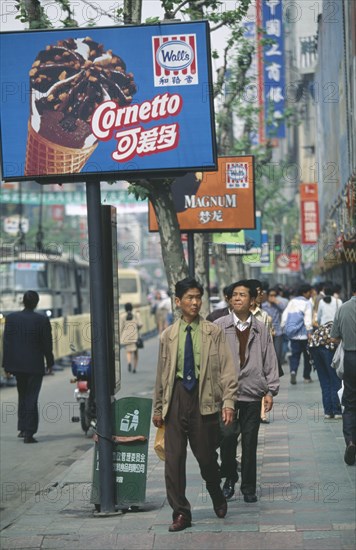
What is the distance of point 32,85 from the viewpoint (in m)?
10.6

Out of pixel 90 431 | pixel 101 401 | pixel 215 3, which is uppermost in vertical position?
pixel 215 3

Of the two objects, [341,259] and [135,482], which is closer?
[135,482]

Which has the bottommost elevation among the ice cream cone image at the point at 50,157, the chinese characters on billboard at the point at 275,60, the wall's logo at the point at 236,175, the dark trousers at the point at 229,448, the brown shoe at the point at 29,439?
the brown shoe at the point at 29,439

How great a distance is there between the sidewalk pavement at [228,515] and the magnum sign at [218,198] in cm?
746

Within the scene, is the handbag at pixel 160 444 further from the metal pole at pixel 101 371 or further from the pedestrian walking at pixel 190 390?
the metal pole at pixel 101 371

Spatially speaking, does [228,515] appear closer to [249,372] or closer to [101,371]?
[249,372]

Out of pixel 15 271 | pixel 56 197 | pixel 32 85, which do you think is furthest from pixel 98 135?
pixel 56 197

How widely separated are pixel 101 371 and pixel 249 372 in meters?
1.20

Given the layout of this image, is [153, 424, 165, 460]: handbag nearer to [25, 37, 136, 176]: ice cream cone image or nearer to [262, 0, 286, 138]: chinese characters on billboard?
[25, 37, 136, 176]: ice cream cone image

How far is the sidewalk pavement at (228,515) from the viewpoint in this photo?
360 inches

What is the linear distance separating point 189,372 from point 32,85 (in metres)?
2.70

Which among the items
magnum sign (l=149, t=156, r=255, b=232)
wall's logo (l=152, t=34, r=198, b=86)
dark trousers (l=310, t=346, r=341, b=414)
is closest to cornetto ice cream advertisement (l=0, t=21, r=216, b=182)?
wall's logo (l=152, t=34, r=198, b=86)

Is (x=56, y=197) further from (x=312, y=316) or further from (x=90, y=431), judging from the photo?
(x=90, y=431)

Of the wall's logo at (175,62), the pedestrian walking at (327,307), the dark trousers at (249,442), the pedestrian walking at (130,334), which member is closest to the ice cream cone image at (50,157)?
the wall's logo at (175,62)
